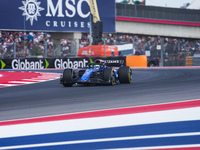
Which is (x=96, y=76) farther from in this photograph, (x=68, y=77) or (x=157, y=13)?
(x=157, y=13)

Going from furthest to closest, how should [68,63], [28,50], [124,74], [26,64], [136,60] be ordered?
[28,50], [136,60], [68,63], [26,64], [124,74]

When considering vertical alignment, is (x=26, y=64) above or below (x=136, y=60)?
below

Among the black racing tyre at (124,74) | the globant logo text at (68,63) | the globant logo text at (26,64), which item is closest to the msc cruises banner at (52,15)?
the globant logo text at (26,64)

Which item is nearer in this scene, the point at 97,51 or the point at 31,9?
the point at 97,51

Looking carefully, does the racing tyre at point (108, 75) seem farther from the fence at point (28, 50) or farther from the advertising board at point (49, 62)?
the fence at point (28, 50)

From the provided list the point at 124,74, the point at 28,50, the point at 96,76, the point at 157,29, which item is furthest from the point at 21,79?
the point at 157,29

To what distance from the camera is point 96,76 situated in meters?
11.9

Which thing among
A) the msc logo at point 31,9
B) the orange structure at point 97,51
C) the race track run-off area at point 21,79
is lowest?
the race track run-off area at point 21,79

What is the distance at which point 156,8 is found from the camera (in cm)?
4178

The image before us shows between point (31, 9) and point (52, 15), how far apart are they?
6.10ft

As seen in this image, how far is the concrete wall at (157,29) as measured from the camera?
40.2 meters

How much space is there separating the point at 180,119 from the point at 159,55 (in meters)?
25.0

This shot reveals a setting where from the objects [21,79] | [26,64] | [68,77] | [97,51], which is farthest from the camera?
[97,51]

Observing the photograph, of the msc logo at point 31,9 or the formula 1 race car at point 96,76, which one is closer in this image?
the formula 1 race car at point 96,76
